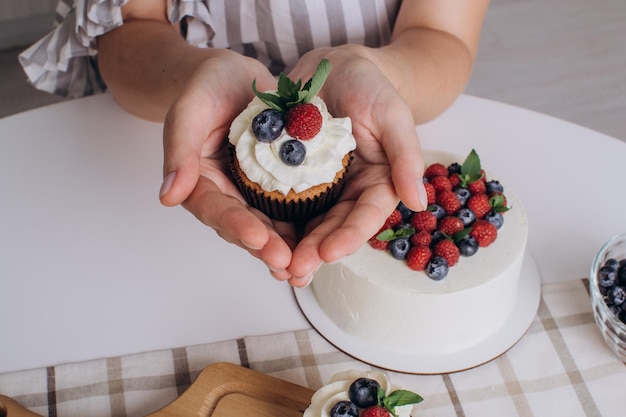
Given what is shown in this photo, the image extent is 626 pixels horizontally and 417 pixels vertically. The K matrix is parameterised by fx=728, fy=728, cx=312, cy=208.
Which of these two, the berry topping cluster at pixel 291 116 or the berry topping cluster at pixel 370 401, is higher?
the berry topping cluster at pixel 291 116

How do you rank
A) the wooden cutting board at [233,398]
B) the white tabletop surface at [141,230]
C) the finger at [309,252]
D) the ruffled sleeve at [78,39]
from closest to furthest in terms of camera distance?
the finger at [309,252]
the wooden cutting board at [233,398]
the white tabletop surface at [141,230]
the ruffled sleeve at [78,39]

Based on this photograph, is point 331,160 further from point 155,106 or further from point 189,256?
point 155,106

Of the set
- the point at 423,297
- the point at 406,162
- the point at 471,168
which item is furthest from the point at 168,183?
the point at 471,168

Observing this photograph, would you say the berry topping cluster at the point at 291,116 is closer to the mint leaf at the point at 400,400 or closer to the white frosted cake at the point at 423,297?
the white frosted cake at the point at 423,297

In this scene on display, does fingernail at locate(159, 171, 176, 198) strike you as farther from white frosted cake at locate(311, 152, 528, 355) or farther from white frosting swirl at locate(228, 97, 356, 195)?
white frosted cake at locate(311, 152, 528, 355)

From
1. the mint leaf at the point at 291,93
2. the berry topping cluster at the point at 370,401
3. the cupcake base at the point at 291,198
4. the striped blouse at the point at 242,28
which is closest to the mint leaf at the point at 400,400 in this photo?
the berry topping cluster at the point at 370,401

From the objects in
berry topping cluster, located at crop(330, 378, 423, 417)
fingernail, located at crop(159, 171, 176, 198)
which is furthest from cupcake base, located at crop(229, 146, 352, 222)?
berry topping cluster, located at crop(330, 378, 423, 417)

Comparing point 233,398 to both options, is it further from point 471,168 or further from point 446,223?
point 471,168
